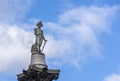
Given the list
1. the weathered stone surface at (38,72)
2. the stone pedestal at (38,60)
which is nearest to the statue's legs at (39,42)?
the stone pedestal at (38,60)

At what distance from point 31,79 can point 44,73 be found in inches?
32.3

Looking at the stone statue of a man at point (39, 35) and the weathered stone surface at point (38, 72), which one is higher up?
the stone statue of a man at point (39, 35)

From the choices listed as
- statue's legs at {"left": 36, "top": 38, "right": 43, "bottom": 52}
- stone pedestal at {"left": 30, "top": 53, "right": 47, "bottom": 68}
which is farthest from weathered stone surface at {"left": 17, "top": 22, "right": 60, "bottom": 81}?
statue's legs at {"left": 36, "top": 38, "right": 43, "bottom": 52}

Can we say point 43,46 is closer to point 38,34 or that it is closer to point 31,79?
point 38,34

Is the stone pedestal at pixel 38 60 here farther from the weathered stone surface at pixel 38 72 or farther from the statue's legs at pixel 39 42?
the statue's legs at pixel 39 42

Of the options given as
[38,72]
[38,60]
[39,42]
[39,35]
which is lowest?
[38,72]

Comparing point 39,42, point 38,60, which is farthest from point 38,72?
point 39,42

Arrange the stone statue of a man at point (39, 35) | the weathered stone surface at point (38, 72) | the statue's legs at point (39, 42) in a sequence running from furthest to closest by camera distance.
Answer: the stone statue of a man at point (39, 35), the statue's legs at point (39, 42), the weathered stone surface at point (38, 72)

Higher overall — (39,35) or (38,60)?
(39,35)

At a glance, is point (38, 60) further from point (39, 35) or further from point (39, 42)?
point (39, 35)

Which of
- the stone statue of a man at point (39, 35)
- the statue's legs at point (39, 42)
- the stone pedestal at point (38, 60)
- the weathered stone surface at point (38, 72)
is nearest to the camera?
the weathered stone surface at point (38, 72)

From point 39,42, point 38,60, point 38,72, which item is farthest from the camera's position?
point 39,42

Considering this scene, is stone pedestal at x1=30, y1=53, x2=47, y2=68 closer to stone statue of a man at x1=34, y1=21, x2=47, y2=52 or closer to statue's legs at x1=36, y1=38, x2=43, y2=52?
statue's legs at x1=36, y1=38, x2=43, y2=52

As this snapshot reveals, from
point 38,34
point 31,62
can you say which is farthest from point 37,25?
point 31,62
